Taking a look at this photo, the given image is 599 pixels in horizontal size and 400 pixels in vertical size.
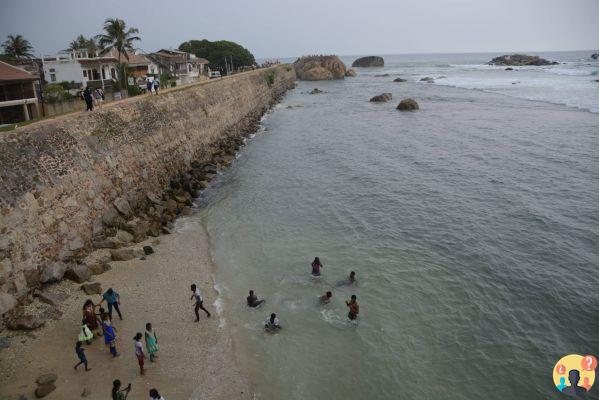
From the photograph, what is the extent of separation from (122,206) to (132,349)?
37.4ft

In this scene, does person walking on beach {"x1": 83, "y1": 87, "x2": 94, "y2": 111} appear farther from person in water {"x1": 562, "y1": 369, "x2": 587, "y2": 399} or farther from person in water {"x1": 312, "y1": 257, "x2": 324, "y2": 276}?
person in water {"x1": 562, "y1": 369, "x2": 587, "y2": 399}

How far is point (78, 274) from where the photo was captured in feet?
56.6

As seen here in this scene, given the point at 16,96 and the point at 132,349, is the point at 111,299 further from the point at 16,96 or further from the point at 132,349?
the point at 16,96

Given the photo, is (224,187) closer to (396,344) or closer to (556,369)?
(396,344)

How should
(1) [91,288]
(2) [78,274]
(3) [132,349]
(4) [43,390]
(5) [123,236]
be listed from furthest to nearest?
(5) [123,236] < (2) [78,274] < (1) [91,288] < (3) [132,349] < (4) [43,390]

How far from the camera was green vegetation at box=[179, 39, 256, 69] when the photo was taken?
112375mm

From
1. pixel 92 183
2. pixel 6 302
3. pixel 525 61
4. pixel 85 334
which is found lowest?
pixel 85 334

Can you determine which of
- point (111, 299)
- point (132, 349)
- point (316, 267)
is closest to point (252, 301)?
point (316, 267)

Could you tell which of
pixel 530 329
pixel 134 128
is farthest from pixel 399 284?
pixel 134 128

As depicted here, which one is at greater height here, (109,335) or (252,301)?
(109,335)

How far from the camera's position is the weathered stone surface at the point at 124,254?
19188 millimetres

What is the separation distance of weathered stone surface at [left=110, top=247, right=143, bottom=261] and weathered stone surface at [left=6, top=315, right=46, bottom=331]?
4770 millimetres

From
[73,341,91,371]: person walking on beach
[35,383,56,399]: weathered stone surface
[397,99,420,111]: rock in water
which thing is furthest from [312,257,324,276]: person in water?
[397,99,420,111]: rock in water

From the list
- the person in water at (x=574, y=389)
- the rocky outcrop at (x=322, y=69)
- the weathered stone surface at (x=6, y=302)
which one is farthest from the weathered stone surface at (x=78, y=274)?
the rocky outcrop at (x=322, y=69)
